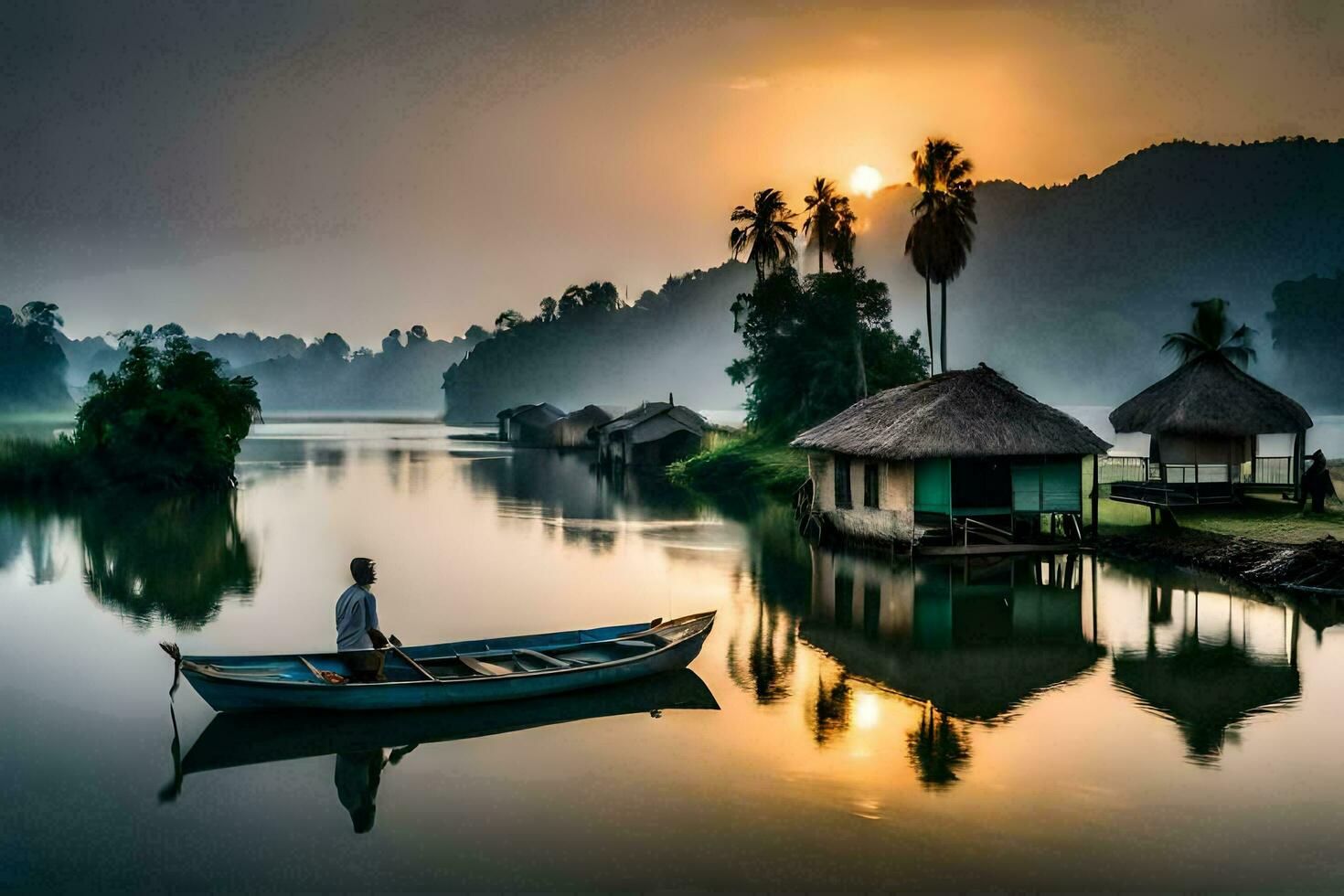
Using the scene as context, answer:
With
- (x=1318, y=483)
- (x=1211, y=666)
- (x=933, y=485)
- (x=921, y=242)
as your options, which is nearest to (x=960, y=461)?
(x=933, y=485)

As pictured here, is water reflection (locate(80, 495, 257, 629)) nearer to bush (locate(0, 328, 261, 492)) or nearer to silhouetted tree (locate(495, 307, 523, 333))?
bush (locate(0, 328, 261, 492))

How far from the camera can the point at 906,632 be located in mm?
18438

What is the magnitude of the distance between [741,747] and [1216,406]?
2177 centimetres

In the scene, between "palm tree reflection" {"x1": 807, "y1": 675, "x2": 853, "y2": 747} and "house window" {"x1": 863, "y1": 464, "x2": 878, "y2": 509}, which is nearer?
"palm tree reflection" {"x1": 807, "y1": 675, "x2": 853, "y2": 747}

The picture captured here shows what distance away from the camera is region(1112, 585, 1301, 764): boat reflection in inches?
534

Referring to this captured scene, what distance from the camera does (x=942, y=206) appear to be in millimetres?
47469

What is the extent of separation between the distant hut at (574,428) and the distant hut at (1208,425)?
177ft

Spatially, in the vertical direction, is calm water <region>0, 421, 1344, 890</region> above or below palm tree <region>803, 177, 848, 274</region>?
below

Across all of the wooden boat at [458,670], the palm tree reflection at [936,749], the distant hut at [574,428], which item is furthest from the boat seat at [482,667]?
the distant hut at [574,428]

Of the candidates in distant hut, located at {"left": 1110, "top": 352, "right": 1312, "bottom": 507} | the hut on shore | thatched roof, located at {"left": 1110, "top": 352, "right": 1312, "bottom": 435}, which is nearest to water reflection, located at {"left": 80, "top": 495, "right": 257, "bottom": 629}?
distant hut, located at {"left": 1110, "top": 352, "right": 1312, "bottom": 507}

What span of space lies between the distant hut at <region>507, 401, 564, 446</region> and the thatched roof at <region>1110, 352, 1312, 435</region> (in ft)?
203

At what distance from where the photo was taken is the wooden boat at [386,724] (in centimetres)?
1250

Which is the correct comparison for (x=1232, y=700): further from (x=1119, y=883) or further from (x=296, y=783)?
(x=296, y=783)

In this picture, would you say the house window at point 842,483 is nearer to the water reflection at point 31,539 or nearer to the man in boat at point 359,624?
the man in boat at point 359,624
